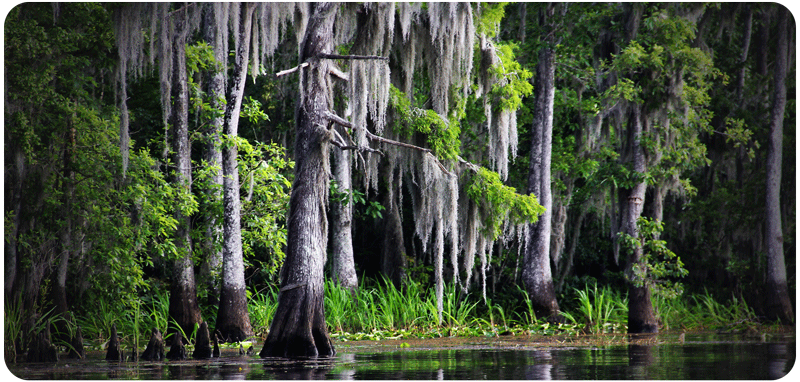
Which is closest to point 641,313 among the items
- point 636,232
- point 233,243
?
point 636,232

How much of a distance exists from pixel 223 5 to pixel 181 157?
3.17 meters

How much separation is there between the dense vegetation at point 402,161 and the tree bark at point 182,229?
97mm

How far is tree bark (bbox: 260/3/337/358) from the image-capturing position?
9.59 m

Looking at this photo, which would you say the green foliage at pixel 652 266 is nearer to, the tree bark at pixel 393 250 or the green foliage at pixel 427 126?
the green foliage at pixel 427 126

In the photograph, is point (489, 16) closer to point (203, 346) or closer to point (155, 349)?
point (203, 346)

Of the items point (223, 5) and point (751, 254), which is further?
point (751, 254)

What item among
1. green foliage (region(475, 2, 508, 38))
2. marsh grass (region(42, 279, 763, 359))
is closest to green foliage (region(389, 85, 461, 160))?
green foliage (region(475, 2, 508, 38))

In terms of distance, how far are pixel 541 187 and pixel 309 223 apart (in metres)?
7.57

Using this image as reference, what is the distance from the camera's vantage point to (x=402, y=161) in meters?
12.7

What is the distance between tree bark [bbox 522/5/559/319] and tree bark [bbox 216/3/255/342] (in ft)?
20.6

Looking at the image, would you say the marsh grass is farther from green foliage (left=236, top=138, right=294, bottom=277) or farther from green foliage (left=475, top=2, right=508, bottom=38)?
green foliage (left=475, top=2, right=508, bottom=38)

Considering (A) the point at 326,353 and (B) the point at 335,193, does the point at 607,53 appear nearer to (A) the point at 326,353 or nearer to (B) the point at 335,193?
(B) the point at 335,193

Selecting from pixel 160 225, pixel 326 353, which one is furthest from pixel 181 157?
pixel 326 353

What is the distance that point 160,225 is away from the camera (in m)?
12.6
